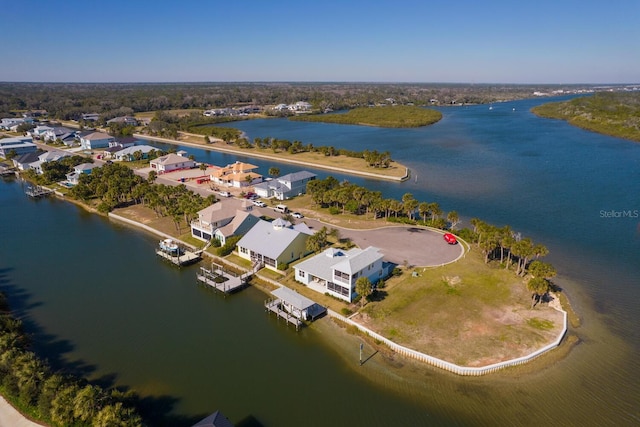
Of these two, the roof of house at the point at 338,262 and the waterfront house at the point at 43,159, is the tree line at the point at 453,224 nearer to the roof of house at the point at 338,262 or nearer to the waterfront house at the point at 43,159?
the roof of house at the point at 338,262

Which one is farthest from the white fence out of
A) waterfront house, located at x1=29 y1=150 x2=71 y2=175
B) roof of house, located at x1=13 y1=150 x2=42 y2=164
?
roof of house, located at x1=13 y1=150 x2=42 y2=164

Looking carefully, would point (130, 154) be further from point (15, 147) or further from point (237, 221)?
point (237, 221)

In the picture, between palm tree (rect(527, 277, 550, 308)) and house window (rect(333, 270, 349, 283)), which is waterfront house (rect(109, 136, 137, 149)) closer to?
house window (rect(333, 270, 349, 283))

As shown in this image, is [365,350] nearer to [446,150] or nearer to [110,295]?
[110,295]

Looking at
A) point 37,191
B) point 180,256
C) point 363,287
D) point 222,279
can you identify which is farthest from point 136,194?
point 363,287

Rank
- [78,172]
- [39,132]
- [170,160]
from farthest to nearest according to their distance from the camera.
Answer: [39,132] → [170,160] → [78,172]

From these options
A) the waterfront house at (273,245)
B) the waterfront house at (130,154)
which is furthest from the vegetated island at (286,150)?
the waterfront house at (273,245)
